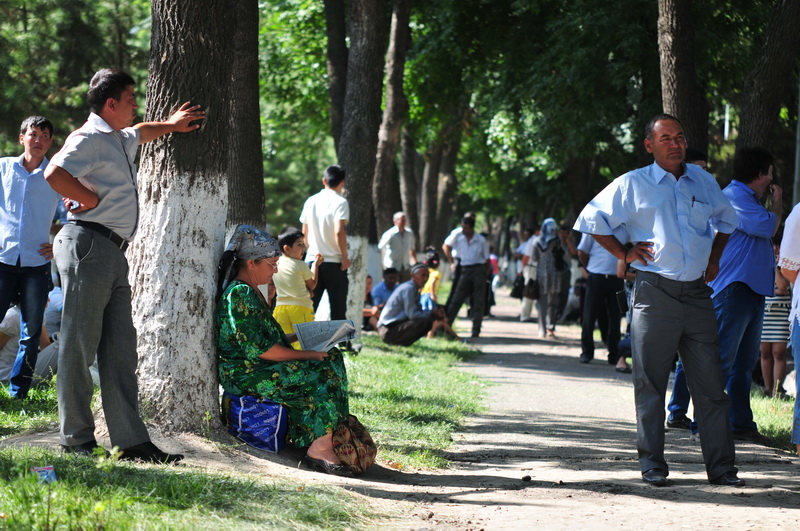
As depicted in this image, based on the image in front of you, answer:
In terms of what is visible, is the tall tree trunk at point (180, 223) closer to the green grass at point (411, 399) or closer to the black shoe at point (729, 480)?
the green grass at point (411, 399)

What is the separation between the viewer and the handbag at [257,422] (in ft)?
20.7

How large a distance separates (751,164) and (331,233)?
5.37 m

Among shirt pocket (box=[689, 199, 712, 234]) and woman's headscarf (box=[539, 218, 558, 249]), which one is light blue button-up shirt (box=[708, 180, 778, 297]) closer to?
shirt pocket (box=[689, 199, 712, 234])

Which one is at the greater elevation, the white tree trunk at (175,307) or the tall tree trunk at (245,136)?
the tall tree trunk at (245,136)

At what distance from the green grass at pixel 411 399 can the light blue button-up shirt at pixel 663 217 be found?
6.42ft

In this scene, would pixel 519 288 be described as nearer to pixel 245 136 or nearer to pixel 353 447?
pixel 245 136

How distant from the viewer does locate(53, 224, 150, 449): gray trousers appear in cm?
A: 559

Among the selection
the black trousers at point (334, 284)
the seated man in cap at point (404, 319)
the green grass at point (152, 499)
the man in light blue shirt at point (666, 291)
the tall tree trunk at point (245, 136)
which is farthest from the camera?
the seated man in cap at point (404, 319)

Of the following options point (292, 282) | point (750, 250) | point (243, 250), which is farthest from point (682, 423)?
point (243, 250)

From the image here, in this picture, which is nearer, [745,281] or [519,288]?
[745,281]

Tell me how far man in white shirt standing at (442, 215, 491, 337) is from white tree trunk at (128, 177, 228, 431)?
11.5 meters

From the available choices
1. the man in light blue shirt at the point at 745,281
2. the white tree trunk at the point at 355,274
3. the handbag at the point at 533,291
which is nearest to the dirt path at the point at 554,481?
the man in light blue shirt at the point at 745,281

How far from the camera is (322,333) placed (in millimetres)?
6602

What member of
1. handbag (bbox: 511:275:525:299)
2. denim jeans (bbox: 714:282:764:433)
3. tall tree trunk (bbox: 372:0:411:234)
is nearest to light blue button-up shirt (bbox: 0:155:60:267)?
denim jeans (bbox: 714:282:764:433)
